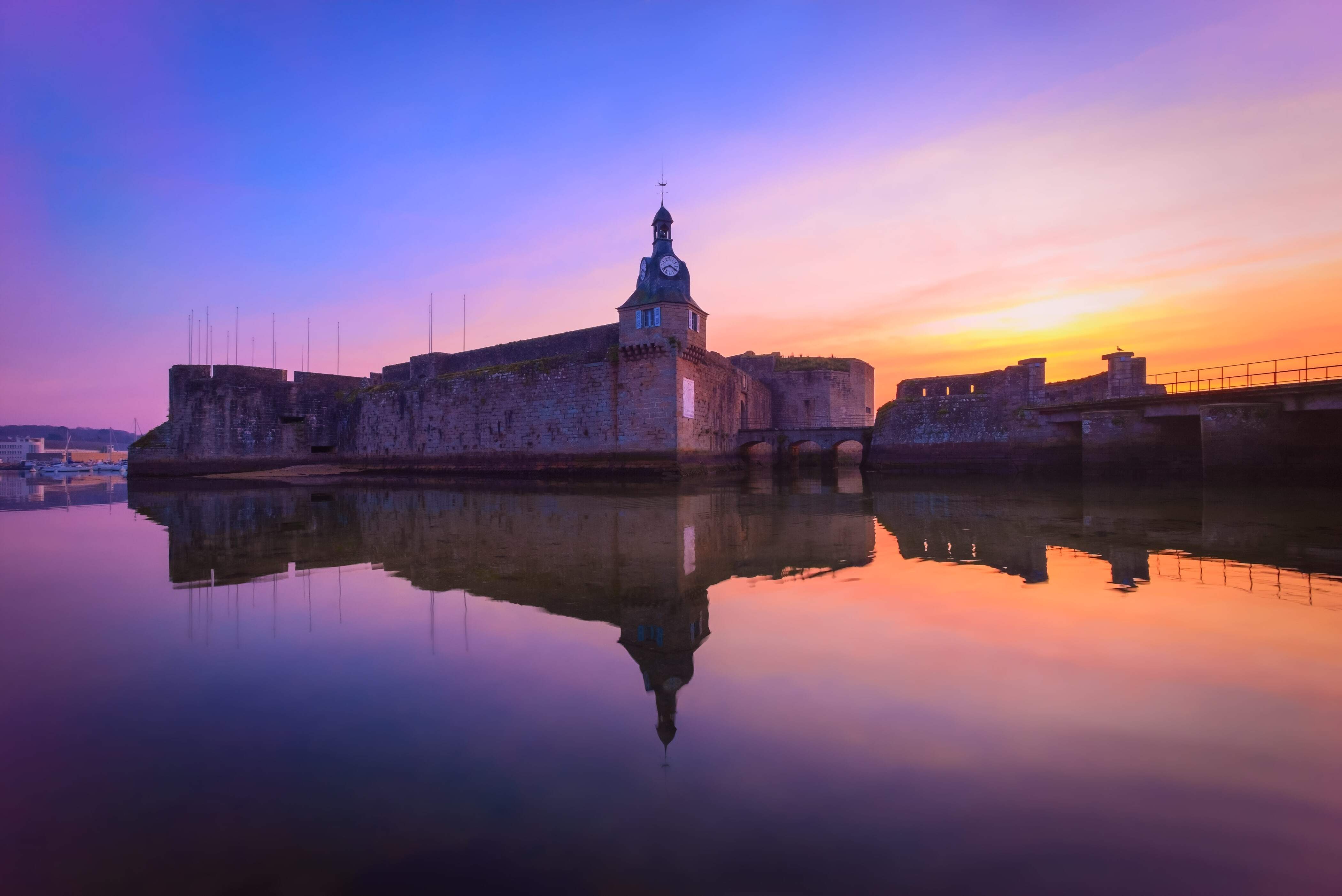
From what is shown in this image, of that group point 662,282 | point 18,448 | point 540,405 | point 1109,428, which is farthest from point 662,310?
point 18,448

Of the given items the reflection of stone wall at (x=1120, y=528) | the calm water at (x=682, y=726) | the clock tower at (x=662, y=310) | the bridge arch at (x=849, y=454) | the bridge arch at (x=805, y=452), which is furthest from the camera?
the bridge arch at (x=849, y=454)

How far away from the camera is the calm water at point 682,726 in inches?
74.9

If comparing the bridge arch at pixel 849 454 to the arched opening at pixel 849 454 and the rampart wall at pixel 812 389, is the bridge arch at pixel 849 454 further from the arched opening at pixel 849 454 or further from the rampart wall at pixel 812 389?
the rampart wall at pixel 812 389

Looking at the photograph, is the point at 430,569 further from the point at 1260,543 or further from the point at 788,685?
the point at 1260,543

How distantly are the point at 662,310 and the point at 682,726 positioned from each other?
73.2ft

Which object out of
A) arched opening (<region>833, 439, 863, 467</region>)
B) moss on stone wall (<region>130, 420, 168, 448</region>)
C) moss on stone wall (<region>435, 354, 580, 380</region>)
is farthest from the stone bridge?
moss on stone wall (<region>130, 420, 168, 448</region>)

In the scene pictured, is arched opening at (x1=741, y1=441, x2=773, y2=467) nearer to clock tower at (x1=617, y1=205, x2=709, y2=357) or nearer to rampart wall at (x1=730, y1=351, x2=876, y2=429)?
rampart wall at (x1=730, y1=351, x2=876, y2=429)

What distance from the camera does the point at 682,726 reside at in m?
2.87

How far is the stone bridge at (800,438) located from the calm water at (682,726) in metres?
22.9

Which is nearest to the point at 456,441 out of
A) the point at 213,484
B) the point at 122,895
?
the point at 213,484

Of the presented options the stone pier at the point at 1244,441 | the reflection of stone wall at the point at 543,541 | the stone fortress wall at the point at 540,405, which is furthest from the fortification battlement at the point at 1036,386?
the reflection of stone wall at the point at 543,541

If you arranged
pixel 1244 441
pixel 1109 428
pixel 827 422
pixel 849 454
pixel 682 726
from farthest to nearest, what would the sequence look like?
pixel 849 454, pixel 827 422, pixel 1109 428, pixel 1244 441, pixel 682 726

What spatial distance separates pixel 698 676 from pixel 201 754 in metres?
2.23

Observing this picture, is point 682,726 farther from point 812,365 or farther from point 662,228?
point 812,365
